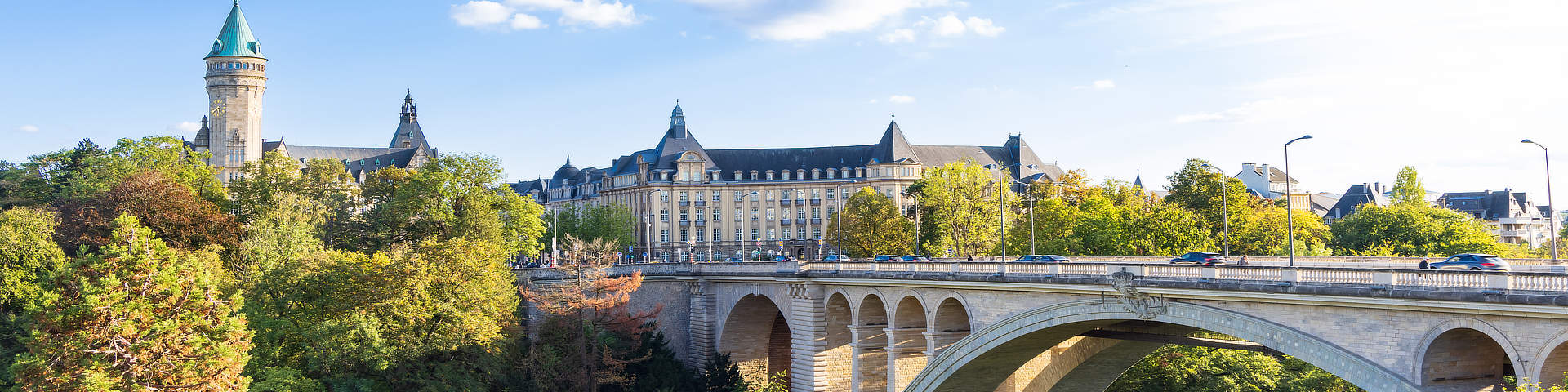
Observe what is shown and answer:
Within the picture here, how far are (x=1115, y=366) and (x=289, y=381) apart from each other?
3381cm

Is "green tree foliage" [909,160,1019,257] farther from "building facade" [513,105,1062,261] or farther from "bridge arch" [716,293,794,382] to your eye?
"building facade" [513,105,1062,261]

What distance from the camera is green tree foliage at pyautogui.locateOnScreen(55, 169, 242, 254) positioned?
5862 centimetres

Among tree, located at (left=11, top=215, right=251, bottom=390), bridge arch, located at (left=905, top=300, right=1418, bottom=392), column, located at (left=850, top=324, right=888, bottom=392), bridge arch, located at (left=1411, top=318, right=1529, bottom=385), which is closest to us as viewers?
bridge arch, located at (left=1411, top=318, right=1529, bottom=385)

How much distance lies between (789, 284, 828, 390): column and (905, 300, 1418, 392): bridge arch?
6.45 meters

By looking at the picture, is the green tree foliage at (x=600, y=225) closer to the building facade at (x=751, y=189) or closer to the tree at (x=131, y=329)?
the building facade at (x=751, y=189)

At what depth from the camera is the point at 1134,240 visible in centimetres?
6538

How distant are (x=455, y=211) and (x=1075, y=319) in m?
44.4

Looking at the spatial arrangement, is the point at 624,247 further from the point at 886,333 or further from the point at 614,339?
the point at 886,333

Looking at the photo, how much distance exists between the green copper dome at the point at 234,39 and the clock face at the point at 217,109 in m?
4.35

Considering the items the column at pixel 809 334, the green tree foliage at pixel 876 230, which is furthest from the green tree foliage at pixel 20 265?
the green tree foliage at pixel 876 230

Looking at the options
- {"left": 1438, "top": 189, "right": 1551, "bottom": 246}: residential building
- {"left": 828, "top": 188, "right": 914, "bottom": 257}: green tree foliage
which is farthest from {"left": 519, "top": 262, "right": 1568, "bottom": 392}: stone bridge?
{"left": 1438, "top": 189, "right": 1551, "bottom": 246}: residential building

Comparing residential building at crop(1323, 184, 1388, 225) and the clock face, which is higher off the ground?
the clock face

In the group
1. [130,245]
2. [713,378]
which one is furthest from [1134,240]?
[130,245]

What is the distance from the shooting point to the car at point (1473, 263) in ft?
105
